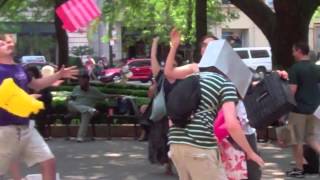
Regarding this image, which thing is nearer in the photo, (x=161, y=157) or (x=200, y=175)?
(x=200, y=175)

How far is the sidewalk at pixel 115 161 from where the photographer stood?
31.2 feet

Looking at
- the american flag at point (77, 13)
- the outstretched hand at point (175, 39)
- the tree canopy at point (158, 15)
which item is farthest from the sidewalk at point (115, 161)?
the tree canopy at point (158, 15)

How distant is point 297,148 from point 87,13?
16.3 feet

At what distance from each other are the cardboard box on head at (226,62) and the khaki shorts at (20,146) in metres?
2.07

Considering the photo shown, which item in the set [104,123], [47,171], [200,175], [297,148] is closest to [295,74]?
[297,148]

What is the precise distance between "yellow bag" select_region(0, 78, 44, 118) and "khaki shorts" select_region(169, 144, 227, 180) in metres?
1.61

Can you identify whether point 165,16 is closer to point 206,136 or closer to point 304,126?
point 304,126

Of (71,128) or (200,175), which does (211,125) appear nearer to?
(200,175)

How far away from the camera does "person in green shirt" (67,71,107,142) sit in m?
13.6

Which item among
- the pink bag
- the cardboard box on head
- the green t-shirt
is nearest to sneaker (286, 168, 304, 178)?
the green t-shirt

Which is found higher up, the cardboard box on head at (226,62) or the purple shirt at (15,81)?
the cardboard box on head at (226,62)

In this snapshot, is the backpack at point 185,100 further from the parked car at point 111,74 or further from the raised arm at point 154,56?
the parked car at point 111,74

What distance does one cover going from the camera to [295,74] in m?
8.95

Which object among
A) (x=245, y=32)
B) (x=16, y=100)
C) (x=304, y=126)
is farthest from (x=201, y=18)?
(x=245, y=32)
